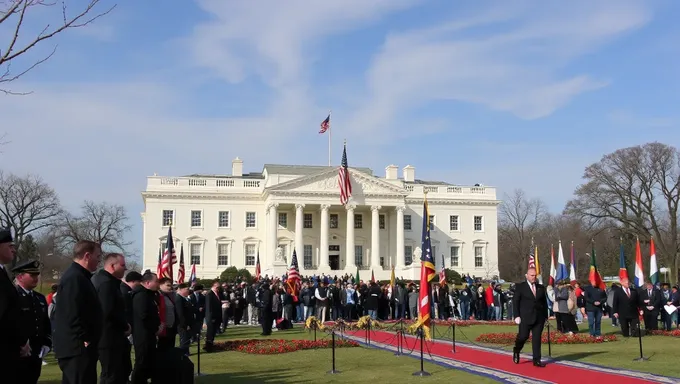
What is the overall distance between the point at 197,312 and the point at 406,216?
52927 millimetres

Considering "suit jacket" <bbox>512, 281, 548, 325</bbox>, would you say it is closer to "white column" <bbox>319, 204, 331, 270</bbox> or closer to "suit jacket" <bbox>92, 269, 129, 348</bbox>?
"suit jacket" <bbox>92, 269, 129, 348</bbox>

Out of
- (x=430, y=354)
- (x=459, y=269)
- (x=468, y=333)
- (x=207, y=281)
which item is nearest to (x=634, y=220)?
(x=459, y=269)

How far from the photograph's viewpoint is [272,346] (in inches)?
692

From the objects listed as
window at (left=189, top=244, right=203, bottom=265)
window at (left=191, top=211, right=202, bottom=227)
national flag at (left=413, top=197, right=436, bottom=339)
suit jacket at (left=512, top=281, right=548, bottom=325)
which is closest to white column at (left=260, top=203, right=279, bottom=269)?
window at (left=189, top=244, right=203, bottom=265)

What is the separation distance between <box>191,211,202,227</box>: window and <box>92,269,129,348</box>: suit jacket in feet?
196

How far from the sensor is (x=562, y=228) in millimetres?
95562

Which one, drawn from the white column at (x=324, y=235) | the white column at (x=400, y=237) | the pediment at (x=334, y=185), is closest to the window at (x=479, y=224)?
the white column at (x=400, y=237)

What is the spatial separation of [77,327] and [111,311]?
39.7 inches

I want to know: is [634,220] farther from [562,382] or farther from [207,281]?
[562,382]

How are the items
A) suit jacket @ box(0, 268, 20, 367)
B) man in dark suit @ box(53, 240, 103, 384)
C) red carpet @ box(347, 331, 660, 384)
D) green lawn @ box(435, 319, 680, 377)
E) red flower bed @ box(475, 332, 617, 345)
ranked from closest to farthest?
1. suit jacket @ box(0, 268, 20, 367)
2. man in dark suit @ box(53, 240, 103, 384)
3. red carpet @ box(347, 331, 660, 384)
4. green lawn @ box(435, 319, 680, 377)
5. red flower bed @ box(475, 332, 617, 345)

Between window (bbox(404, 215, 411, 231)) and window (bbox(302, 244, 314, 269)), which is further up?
window (bbox(404, 215, 411, 231))

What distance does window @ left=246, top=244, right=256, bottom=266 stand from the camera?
222 ft

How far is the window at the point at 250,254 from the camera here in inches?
2662

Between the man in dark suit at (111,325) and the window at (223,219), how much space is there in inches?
2359
